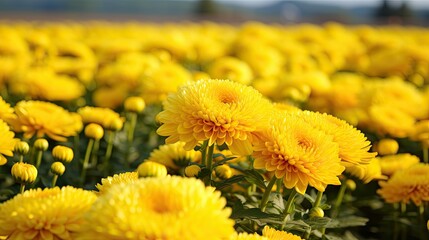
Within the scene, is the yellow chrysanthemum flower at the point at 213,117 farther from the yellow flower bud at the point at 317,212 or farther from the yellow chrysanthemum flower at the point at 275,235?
the yellow flower bud at the point at 317,212

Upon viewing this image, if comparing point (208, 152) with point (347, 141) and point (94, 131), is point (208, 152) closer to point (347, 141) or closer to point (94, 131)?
point (347, 141)

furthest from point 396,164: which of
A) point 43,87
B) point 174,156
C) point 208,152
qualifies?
point 43,87

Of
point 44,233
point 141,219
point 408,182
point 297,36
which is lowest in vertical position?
point 44,233

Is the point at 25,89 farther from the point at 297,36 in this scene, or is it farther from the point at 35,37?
the point at 297,36

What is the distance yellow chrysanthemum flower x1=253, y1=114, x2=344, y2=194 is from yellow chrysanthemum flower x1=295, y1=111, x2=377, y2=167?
0.21 feet

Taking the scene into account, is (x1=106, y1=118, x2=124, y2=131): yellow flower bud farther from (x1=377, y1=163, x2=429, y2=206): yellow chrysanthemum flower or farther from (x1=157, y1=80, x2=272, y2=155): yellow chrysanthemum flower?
(x1=377, y1=163, x2=429, y2=206): yellow chrysanthemum flower

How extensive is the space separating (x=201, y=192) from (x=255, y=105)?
1.77ft

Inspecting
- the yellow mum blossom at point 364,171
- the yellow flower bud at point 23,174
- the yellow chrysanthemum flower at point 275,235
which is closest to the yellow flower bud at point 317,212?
the yellow chrysanthemum flower at point 275,235

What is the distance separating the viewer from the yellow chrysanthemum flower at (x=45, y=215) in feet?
4.09

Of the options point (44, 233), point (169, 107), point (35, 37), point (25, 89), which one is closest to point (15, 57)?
point (35, 37)

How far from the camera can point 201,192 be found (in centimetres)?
115

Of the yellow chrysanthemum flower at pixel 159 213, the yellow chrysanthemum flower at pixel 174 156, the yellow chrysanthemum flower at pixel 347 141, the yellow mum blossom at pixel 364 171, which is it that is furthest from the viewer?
the yellow mum blossom at pixel 364 171

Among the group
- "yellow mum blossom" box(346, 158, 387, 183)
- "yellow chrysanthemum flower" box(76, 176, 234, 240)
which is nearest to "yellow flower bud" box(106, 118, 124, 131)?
"yellow mum blossom" box(346, 158, 387, 183)

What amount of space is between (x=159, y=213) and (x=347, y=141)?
75cm
